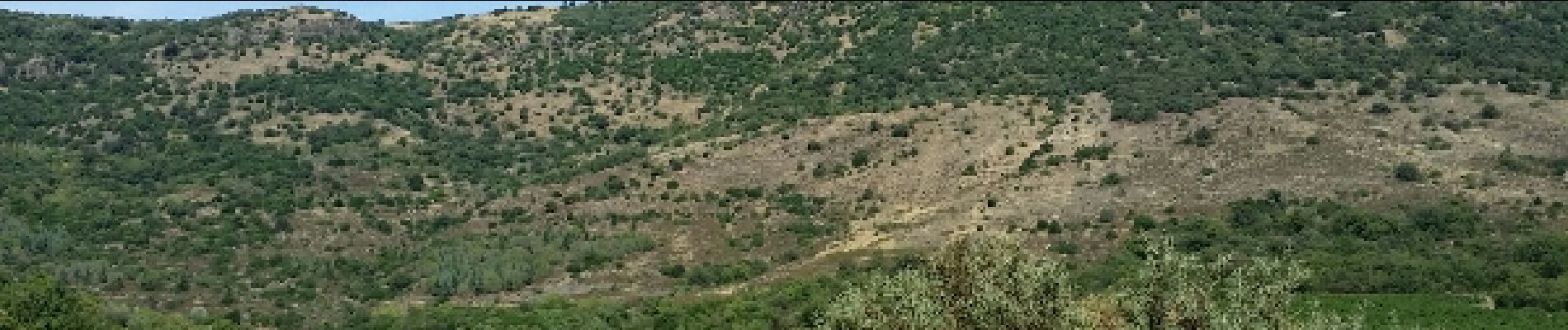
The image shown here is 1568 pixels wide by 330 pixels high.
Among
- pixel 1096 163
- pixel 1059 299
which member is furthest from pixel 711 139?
pixel 1059 299

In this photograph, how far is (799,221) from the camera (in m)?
86.0

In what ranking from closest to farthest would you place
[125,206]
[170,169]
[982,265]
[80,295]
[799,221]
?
1. [982,265]
2. [80,295]
3. [799,221]
4. [125,206]
5. [170,169]

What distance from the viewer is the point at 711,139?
101938mm

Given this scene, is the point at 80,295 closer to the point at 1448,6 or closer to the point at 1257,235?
the point at 1257,235

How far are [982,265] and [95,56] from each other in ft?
371

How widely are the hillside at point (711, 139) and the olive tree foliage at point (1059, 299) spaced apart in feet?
141

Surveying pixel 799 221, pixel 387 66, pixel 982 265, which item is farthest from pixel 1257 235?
pixel 387 66

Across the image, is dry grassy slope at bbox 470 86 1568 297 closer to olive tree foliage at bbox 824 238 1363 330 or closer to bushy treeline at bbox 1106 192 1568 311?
bushy treeline at bbox 1106 192 1568 311

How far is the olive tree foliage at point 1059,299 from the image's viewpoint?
90.4ft

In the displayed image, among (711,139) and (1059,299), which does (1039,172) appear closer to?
(711,139)

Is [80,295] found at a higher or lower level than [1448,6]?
lower

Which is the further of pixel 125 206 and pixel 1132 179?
pixel 125 206

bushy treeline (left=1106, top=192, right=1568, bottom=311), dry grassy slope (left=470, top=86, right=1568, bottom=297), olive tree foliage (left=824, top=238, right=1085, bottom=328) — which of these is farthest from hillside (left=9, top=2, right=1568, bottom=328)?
olive tree foliage (left=824, top=238, right=1085, bottom=328)

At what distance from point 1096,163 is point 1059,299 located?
5687 cm
